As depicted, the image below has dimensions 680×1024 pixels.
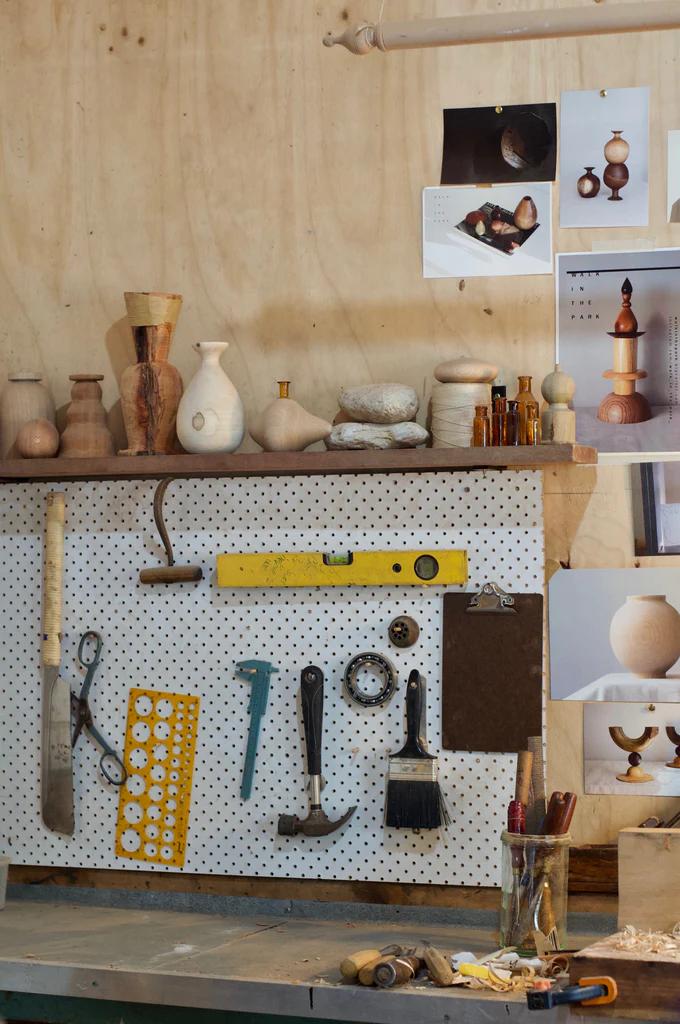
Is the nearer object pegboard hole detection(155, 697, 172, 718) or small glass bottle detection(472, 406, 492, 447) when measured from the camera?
small glass bottle detection(472, 406, 492, 447)

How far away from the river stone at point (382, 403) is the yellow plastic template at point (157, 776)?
1.89 ft

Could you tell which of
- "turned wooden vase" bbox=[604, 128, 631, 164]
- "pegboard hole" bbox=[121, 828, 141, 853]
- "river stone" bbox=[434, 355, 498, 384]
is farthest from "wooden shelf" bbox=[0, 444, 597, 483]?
"pegboard hole" bbox=[121, 828, 141, 853]

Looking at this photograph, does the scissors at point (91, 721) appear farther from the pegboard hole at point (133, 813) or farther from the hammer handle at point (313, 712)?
the hammer handle at point (313, 712)

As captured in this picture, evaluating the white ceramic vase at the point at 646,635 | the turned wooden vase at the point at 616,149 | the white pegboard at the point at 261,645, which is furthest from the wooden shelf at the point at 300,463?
the turned wooden vase at the point at 616,149

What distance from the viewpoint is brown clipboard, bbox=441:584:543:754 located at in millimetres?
2084

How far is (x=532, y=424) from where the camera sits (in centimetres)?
201

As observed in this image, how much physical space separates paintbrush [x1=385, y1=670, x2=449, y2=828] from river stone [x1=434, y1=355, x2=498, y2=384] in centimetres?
49

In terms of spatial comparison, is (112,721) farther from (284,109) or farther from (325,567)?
(284,109)

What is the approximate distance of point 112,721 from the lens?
224 centimetres

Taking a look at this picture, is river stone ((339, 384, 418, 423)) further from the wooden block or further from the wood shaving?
the wood shaving

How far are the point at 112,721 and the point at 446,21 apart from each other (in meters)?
1.28

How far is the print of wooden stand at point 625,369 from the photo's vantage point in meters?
2.12

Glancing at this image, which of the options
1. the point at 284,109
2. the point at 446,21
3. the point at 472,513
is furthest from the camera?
the point at 284,109

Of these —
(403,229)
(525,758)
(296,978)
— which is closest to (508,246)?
(403,229)
